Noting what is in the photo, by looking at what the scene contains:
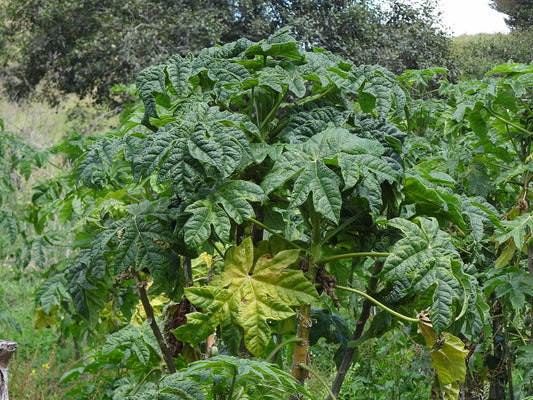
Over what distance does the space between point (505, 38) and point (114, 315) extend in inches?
606

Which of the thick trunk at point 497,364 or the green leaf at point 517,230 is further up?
the green leaf at point 517,230

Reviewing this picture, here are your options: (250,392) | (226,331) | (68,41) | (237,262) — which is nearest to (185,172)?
(237,262)

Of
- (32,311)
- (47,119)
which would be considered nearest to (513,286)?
(32,311)

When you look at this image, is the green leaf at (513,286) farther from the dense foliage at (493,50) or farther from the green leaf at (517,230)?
the dense foliage at (493,50)

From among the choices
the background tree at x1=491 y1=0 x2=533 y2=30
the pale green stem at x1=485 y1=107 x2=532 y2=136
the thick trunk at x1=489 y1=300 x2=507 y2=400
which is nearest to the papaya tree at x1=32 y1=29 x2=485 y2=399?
the pale green stem at x1=485 y1=107 x2=532 y2=136

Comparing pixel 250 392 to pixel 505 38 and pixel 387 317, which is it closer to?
pixel 387 317

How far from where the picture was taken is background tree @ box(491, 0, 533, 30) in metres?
17.0

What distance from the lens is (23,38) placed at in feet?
43.0

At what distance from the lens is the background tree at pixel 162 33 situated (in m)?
11.7

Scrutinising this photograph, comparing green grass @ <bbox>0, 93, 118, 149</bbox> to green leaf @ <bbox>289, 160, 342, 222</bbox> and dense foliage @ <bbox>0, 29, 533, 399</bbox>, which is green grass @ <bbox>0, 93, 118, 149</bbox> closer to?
dense foliage @ <bbox>0, 29, 533, 399</bbox>

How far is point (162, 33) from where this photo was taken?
11.6 m

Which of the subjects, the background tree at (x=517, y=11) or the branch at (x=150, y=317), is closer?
the branch at (x=150, y=317)

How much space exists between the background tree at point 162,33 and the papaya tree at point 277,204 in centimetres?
982

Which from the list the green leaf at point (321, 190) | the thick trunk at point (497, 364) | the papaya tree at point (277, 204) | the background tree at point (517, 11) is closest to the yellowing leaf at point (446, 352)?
the papaya tree at point (277, 204)
